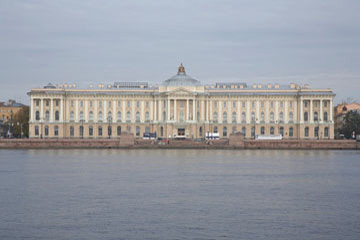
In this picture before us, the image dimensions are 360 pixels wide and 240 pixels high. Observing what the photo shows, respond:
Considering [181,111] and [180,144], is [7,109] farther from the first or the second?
[180,144]

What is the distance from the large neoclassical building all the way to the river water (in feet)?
204

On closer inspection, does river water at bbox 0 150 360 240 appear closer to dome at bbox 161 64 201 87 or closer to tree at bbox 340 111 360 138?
tree at bbox 340 111 360 138

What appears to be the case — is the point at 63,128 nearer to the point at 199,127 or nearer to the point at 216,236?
the point at 199,127

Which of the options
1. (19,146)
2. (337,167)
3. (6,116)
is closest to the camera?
(337,167)

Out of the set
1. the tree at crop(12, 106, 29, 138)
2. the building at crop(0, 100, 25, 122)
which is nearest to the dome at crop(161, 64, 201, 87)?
the tree at crop(12, 106, 29, 138)

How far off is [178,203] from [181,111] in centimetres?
8386

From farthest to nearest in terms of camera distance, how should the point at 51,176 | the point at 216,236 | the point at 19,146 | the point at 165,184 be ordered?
the point at 19,146, the point at 51,176, the point at 165,184, the point at 216,236

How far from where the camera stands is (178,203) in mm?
34469

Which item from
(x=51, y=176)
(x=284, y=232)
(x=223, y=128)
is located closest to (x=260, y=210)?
(x=284, y=232)

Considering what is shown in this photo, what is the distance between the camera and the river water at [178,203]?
2750 centimetres

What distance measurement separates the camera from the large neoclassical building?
116 meters

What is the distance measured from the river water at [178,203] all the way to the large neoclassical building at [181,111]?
62276mm

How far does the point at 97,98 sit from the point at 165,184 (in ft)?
256

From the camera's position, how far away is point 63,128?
118 meters
